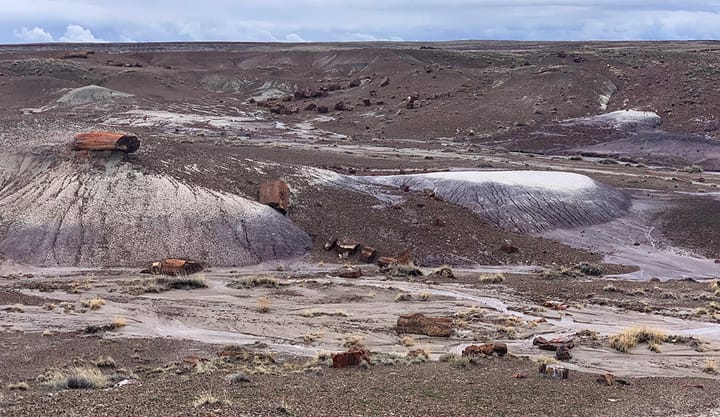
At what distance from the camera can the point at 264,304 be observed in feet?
78.4

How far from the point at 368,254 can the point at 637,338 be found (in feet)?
44.5

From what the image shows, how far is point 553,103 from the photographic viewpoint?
7419 cm

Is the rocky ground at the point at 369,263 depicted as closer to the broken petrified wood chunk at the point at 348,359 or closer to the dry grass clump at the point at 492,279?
the dry grass clump at the point at 492,279

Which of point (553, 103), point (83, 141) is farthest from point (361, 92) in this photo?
point (83, 141)

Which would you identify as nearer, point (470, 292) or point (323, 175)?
point (470, 292)

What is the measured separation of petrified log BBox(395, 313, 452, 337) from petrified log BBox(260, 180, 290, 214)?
45.8ft

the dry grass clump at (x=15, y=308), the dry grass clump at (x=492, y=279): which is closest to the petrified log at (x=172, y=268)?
the dry grass clump at (x=15, y=308)

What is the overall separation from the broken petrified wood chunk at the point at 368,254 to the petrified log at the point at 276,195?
177 inches

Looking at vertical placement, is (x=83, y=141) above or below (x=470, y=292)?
above

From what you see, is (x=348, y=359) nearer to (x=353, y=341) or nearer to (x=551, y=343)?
(x=353, y=341)

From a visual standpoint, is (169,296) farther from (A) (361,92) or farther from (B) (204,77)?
(B) (204,77)

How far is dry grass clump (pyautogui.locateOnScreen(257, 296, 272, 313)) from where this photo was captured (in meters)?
23.3

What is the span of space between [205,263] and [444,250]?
9.84m

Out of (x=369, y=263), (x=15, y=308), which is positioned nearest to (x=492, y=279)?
(x=369, y=263)
